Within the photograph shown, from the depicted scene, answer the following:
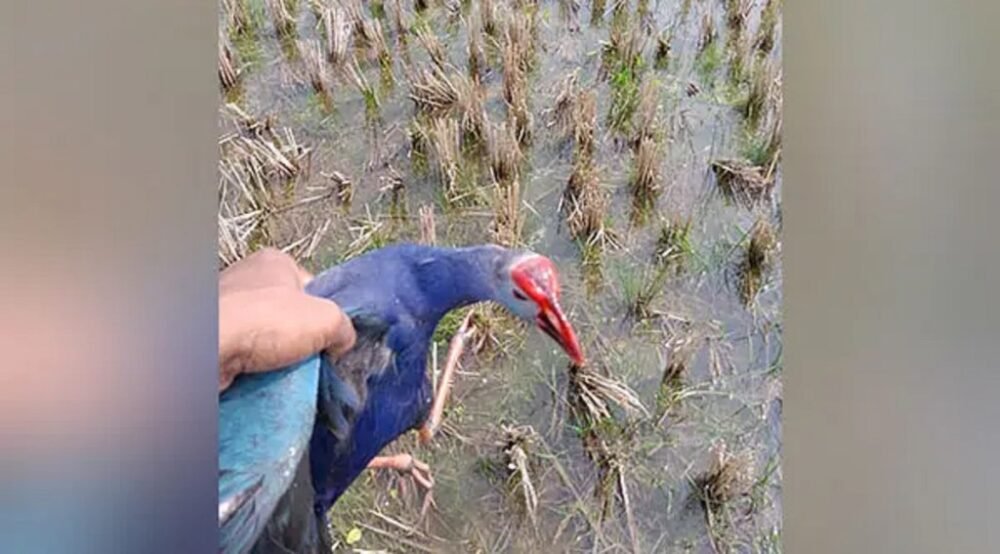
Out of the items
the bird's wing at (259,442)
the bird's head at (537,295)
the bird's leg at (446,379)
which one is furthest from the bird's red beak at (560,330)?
the bird's wing at (259,442)

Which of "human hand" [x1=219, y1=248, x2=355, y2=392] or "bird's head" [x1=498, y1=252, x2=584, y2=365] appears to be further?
"bird's head" [x1=498, y1=252, x2=584, y2=365]

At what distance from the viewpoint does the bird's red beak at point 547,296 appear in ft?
4.37

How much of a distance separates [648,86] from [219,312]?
2.63 feet

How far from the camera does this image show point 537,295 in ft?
4.38

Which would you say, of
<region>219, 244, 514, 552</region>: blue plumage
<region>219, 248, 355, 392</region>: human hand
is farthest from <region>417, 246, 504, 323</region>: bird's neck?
<region>219, 248, 355, 392</region>: human hand

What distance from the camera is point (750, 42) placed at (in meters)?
1.40

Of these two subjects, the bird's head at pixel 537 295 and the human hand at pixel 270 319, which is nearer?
the human hand at pixel 270 319

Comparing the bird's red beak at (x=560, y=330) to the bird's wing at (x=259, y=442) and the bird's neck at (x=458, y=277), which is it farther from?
the bird's wing at (x=259, y=442)

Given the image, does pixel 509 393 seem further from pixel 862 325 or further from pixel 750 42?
pixel 750 42

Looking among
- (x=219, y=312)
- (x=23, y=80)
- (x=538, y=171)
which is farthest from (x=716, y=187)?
(x=23, y=80)

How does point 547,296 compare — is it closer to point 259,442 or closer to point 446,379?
point 446,379

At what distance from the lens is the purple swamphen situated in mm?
1224

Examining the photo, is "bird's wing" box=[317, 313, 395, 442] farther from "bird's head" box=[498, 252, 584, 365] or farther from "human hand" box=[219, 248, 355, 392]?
"bird's head" box=[498, 252, 584, 365]

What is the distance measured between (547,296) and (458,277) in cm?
15
